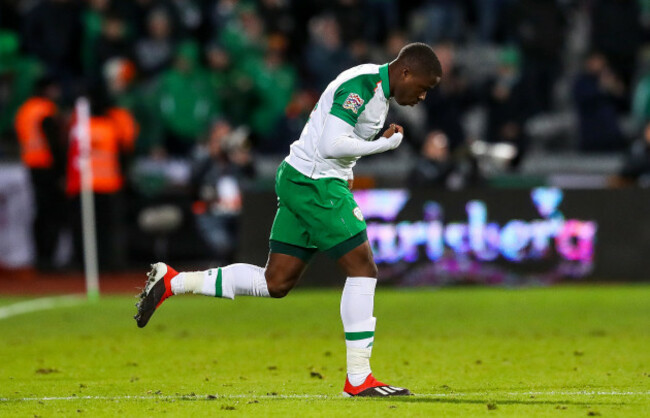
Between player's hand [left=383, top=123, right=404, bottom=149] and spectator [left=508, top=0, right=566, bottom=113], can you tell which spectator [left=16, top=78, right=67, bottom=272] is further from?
player's hand [left=383, top=123, right=404, bottom=149]

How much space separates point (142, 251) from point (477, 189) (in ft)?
18.4

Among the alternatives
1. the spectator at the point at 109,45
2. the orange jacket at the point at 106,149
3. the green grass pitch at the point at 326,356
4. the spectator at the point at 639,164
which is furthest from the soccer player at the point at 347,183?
the spectator at the point at 109,45

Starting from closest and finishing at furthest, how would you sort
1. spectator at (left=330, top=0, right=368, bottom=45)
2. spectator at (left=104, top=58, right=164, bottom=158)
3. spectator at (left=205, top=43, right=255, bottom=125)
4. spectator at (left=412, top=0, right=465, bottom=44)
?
1. spectator at (left=104, top=58, right=164, bottom=158)
2. spectator at (left=205, top=43, right=255, bottom=125)
3. spectator at (left=330, top=0, right=368, bottom=45)
4. spectator at (left=412, top=0, right=465, bottom=44)

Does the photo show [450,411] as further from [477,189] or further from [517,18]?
[517,18]

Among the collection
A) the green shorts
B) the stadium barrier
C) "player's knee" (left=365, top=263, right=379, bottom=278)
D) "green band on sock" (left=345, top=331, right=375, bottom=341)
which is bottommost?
the stadium barrier

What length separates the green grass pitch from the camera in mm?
7727

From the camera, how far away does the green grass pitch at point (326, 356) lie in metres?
7.73

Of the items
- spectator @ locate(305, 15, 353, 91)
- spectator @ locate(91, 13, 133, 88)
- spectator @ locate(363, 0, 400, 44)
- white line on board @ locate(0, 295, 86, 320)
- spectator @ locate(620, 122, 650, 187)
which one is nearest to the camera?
white line on board @ locate(0, 295, 86, 320)

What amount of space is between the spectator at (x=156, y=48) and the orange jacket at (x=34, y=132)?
199cm

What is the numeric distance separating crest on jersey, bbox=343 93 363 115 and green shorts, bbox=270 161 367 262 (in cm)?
52

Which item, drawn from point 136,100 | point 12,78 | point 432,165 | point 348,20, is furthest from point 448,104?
point 12,78

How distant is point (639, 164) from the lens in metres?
18.2

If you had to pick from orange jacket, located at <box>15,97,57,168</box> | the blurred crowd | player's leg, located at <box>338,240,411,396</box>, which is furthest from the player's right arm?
orange jacket, located at <box>15,97,57,168</box>

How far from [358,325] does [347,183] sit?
0.97m
